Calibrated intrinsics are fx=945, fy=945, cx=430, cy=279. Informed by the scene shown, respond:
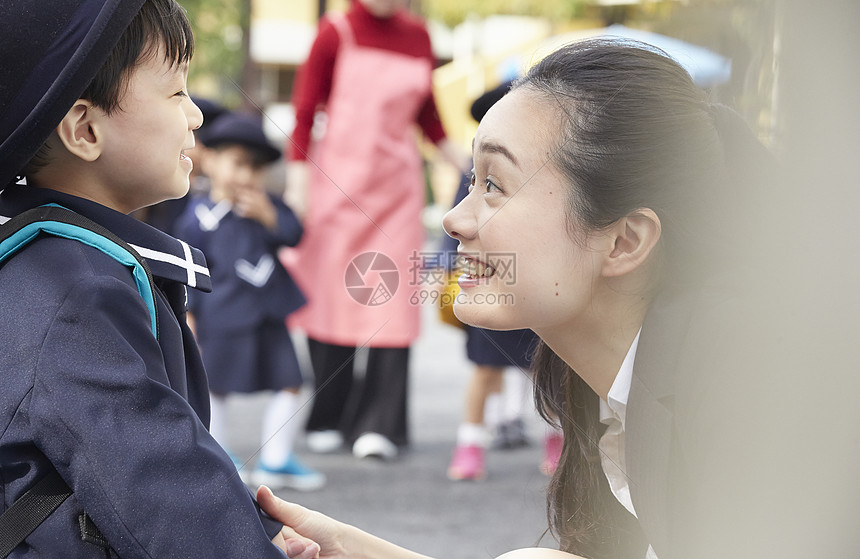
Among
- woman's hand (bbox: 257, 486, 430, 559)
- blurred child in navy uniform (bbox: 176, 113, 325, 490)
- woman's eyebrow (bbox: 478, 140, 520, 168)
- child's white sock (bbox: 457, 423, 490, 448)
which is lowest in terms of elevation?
child's white sock (bbox: 457, 423, 490, 448)

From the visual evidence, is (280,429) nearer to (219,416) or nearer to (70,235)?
(219,416)

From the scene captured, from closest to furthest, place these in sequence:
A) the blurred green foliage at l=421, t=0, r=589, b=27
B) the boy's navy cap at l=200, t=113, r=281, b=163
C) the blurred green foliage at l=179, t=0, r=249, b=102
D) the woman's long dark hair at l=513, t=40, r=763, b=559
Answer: the woman's long dark hair at l=513, t=40, r=763, b=559 < the boy's navy cap at l=200, t=113, r=281, b=163 < the blurred green foliage at l=179, t=0, r=249, b=102 < the blurred green foliage at l=421, t=0, r=589, b=27

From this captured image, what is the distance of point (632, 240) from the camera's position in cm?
146

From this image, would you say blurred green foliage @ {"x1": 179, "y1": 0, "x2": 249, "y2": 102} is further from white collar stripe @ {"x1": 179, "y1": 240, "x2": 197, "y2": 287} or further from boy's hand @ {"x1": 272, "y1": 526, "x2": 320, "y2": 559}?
boy's hand @ {"x1": 272, "y1": 526, "x2": 320, "y2": 559}

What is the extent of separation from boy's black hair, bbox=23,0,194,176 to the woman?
505 millimetres

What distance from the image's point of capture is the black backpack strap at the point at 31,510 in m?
1.19

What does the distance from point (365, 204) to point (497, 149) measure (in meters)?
2.63

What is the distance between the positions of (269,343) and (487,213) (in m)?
2.60

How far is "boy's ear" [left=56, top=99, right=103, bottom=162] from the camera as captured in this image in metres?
1.34

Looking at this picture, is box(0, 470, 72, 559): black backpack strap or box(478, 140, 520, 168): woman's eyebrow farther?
box(478, 140, 520, 168): woman's eyebrow

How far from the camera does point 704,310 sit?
51.9 inches

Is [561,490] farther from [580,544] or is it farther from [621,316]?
[621,316]

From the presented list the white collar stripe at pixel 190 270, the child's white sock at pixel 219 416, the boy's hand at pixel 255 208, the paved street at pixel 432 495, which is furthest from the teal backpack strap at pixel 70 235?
the boy's hand at pixel 255 208

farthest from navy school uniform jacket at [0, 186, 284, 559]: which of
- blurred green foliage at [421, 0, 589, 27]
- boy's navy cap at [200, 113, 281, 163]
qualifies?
blurred green foliage at [421, 0, 589, 27]
